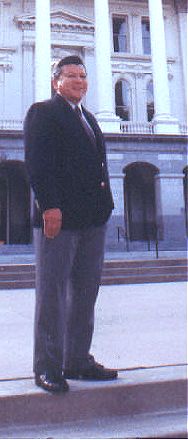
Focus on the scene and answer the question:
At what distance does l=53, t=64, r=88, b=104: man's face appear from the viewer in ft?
9.30

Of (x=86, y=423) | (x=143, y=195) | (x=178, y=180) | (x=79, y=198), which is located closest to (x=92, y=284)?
(x=79, y=198)

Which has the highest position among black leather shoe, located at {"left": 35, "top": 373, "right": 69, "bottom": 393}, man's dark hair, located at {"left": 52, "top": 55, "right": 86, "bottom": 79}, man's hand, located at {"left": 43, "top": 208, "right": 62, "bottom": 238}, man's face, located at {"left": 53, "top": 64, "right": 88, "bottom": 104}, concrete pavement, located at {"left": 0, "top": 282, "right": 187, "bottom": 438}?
man's dark hair, located at {"left": 52, "top": 55, "right": 86, "bottom": 79}

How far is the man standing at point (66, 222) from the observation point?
8.39 ft

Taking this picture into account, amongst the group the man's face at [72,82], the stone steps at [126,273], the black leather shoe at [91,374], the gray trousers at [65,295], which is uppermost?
the man's face at [72,82]

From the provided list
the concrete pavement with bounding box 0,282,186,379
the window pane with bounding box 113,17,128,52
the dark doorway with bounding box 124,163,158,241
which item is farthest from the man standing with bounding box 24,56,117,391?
the window pane with bounding box 113,17,128,52

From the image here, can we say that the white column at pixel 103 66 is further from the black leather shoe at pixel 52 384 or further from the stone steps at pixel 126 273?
the black leather shoe at pixel 52 384

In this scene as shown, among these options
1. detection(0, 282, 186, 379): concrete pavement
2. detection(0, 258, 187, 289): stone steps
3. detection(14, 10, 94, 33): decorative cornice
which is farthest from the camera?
detection(14, 10, 94, 33): decorative cornice

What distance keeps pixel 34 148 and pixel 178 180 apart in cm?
2083

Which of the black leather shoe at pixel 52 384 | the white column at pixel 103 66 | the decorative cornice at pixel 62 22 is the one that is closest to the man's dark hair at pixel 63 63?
the black leather shoe at pixel 52 384

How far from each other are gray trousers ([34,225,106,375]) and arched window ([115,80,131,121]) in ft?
77.9

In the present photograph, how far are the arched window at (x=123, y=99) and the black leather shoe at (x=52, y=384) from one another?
953 inches

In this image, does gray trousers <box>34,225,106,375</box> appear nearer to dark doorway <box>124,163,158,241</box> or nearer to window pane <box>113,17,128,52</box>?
dark doorway <box>124,163,158,241</box>

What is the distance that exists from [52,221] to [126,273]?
8.78 m

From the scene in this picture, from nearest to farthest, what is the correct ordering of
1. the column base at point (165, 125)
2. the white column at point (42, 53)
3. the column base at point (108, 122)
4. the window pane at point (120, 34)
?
the white column at point (42, 53), the column base at point (108, 122), the column base at point (165, 125), the window pane at point (120, 34)
